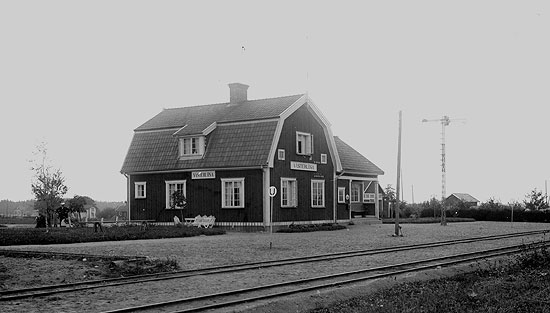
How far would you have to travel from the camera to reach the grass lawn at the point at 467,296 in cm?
974

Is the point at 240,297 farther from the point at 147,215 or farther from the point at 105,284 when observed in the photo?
the point at 147,215

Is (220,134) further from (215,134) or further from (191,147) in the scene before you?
(191,147)

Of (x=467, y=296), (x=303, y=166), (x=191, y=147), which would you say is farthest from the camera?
(x=303, y=166)

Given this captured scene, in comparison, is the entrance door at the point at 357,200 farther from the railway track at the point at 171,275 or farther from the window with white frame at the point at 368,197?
the railway track at the point at 171,275

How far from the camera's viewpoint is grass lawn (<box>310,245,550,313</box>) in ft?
32.0

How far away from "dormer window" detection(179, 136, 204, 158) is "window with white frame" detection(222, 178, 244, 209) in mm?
2384

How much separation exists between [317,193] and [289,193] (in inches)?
111

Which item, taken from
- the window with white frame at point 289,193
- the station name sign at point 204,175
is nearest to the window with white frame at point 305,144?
the window with white frame at point 289,193

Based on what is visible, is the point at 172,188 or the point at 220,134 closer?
the point at 220,134

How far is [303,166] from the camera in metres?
35.7

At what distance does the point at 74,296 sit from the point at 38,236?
13555mm

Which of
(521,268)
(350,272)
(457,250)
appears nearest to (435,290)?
(350,272)

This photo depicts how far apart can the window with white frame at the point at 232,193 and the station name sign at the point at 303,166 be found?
3.16 metres

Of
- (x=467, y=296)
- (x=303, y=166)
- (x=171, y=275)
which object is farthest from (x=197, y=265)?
(x=303, y=166)
